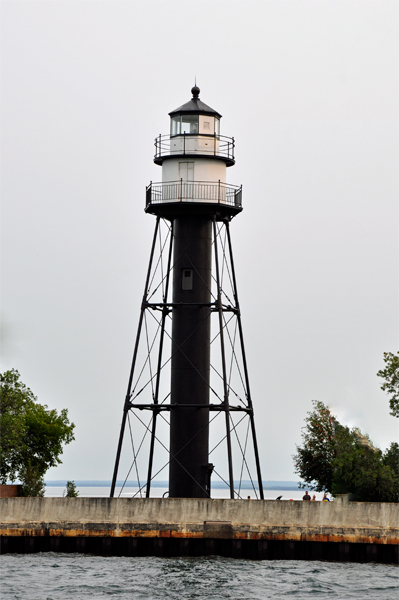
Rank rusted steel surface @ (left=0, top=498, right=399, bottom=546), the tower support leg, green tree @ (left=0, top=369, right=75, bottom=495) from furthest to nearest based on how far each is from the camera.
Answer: green tree @ (left=0, top=369, right=75, bottom=495) → the tower support leg → rusted steel surface @ (left=0, top=498, right=399, bottom=546)

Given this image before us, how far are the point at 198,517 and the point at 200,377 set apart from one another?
662 centimetres

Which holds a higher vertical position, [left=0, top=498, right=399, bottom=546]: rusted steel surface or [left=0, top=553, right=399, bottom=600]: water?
[left=0, top=498, right=399, bottom=546]: rusted steel surface

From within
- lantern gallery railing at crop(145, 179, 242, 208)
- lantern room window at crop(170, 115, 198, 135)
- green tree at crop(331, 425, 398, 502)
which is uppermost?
A: lantern room window at crop(170, 115, 198, 135)

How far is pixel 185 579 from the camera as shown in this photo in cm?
3036

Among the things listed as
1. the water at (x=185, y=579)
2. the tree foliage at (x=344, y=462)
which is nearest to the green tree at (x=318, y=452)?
the tree foliage at (x=344, y=462)

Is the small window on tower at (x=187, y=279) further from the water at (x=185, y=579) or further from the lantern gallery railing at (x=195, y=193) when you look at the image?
the water at (x=185, y=579)

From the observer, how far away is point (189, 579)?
3031cm

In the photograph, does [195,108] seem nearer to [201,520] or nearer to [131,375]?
[131,375]

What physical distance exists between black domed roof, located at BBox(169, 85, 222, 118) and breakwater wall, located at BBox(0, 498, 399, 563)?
1594 cm

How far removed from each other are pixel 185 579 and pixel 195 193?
16.4 meters

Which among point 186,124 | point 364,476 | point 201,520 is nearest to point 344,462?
point 364,476

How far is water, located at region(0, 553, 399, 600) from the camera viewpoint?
28562 millimetres

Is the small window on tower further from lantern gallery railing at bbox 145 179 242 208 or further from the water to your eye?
the water

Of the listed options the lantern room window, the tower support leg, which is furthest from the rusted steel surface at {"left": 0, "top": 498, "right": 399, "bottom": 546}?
the lantern room window
